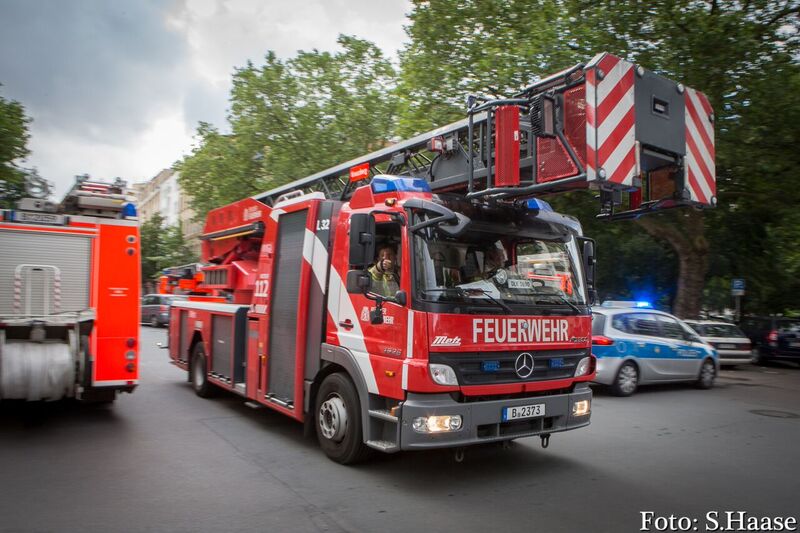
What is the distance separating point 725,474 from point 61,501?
6027 millimetres

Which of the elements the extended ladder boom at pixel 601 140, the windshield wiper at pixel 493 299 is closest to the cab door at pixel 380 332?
the windshield wiper at pixel 493 299

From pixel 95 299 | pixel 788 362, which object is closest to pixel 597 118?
pixel 95 299

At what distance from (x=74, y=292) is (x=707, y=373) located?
11484 mm

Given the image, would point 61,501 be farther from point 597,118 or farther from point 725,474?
point 725,474

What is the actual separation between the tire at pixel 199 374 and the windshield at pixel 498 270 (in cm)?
551

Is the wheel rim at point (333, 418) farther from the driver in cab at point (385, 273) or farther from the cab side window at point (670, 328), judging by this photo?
the cab side window at point (670, 328)

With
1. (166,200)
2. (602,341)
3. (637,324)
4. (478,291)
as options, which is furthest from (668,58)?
(166,200)

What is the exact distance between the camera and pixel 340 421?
5.76m

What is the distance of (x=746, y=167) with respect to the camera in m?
14.1

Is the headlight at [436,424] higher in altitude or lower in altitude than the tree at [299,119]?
lower

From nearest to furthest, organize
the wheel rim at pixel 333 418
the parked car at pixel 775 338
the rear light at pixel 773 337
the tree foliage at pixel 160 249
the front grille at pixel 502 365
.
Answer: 1. the front grille at pixel 502 365
2. the wheel rim at pixel 333 418
3. the parked car at pixel 775 338
4. the rear light at pixel 773 337
5. the tree foliage at pixel 160 249

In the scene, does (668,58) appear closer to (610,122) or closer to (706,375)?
(706,375)

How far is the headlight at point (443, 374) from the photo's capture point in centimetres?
498

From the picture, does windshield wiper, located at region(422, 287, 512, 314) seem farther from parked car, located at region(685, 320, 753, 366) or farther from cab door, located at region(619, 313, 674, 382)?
parked car, located at region(685, 320, 753, 366)
